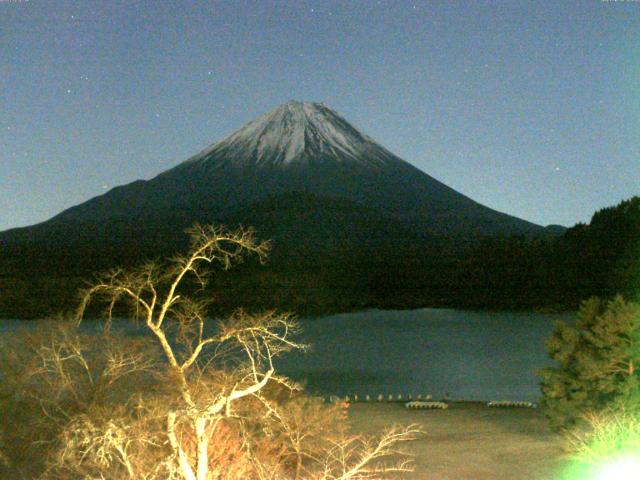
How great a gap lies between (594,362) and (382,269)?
57248 mm

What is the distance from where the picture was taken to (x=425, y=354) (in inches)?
1676

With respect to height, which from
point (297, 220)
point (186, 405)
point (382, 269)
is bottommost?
point (382, 269)

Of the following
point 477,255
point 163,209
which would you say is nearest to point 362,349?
point 477,255

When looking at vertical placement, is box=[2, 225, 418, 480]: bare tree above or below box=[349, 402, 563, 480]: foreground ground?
above

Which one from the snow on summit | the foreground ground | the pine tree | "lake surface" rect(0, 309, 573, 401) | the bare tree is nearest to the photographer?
the bare tree

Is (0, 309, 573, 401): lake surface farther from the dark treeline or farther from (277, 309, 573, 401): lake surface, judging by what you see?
the dark treeline

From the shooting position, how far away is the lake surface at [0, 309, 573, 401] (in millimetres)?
28750

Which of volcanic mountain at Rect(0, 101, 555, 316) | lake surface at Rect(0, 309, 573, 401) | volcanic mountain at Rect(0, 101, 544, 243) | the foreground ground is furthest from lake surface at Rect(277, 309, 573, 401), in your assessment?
volcanic mountain at Rect(0, 101, 544, 243)

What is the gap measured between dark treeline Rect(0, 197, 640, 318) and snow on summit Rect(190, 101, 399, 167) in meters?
16.0

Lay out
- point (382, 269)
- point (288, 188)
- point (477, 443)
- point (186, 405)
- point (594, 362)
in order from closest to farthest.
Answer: point (186, 405)
point (594, 362)
point (477, 443)
point (382, 269)
point (288, 188)

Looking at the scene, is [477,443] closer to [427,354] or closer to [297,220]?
[427,354]

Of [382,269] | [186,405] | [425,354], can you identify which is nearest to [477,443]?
[186,405]

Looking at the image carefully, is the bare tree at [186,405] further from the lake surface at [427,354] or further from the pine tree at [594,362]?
the lake surface at [427,354]

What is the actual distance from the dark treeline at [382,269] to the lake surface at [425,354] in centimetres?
204
